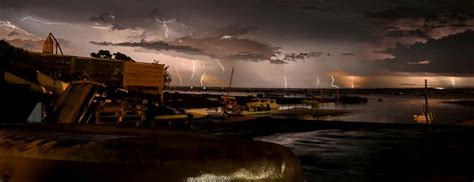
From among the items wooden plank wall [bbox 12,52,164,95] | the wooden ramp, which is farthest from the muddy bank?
wooden plank wall [bbox 12,52,164,95]

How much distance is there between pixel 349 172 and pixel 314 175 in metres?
1.04

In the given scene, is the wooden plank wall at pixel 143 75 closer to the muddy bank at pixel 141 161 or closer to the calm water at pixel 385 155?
the calm water at pixel 385 155

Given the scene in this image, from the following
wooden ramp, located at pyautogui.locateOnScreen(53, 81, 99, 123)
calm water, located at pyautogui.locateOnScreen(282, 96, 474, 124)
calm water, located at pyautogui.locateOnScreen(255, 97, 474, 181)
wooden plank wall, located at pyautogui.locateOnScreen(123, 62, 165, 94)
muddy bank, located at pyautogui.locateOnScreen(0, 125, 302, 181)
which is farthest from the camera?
calm water, located at pyautogui.locateOnScreen(282, 96, 474, 124)

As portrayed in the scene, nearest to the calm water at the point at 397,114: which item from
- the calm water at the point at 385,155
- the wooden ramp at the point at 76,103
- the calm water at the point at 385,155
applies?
the calm water at the point at 385,155

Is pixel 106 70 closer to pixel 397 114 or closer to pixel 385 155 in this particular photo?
pixel 385 155

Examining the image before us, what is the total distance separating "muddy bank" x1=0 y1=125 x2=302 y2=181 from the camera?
8.52 ft

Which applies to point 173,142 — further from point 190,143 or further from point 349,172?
point 349,172

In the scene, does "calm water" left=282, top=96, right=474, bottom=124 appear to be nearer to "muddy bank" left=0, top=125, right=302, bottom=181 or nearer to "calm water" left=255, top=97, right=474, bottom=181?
"calm water" left=255, top=97, right=474, bottom=181

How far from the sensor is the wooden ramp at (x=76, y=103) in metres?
13.0

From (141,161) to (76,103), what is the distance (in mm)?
11992

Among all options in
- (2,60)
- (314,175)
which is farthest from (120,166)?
(2,60)

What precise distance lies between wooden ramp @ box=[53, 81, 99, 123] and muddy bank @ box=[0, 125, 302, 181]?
1060cm

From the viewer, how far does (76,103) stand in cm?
1354

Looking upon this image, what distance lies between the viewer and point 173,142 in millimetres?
2818
